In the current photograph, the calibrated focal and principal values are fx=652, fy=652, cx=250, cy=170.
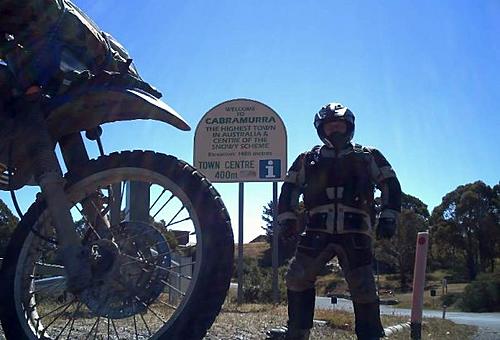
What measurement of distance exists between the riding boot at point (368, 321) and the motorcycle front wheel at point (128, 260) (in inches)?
47.2

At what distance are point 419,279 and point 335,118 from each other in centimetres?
267

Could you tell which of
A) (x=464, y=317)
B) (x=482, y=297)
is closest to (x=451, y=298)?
(x=482, y=297)

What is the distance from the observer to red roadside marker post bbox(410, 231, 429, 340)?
607cm

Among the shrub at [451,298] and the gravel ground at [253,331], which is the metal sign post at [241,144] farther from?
the shrub at [451,298]

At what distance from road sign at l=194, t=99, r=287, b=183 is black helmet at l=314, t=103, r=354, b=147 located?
9.09 metres

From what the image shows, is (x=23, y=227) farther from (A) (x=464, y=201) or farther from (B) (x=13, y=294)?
(A) (x=464, y=201)

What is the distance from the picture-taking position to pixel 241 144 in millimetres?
13539

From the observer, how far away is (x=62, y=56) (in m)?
3.58

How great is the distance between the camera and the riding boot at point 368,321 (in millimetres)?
3957

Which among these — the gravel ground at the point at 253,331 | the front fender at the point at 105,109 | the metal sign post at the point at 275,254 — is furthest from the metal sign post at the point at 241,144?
the front fender at the point at 105,109

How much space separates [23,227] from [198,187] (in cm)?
95

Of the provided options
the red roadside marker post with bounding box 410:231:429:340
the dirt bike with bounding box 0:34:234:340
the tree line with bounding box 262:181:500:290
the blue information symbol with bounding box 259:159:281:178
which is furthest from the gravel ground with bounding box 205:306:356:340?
the tree line with bounding box 262:181:500:290

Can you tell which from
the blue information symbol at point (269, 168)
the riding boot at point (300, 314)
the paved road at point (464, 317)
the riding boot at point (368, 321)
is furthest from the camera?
the blue information symbol at point (269, 168)

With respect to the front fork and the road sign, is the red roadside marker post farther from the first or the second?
the road sign
